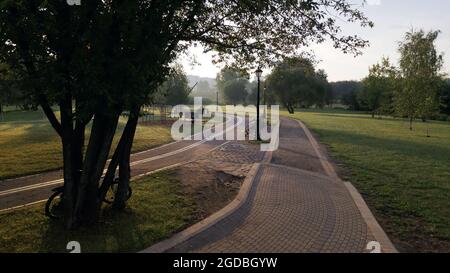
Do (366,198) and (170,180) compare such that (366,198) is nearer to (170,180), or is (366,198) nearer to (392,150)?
(170,180)

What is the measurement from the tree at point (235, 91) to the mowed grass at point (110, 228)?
89541mm

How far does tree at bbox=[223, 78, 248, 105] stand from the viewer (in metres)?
96.6

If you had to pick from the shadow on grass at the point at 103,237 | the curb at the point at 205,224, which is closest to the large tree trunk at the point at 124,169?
the shadow on grass at the point at 103,237

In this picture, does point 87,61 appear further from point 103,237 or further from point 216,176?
point 216,176

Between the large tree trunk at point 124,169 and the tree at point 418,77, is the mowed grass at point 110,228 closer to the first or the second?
the large tree trunk at point 124,169

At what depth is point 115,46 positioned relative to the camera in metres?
5.64

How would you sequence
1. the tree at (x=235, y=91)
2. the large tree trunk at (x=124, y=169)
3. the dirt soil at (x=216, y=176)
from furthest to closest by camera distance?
the tree at (x=235, y=91), the dirt soil at (x=216, y=176), the large tree trunk at (x=124, y=169)

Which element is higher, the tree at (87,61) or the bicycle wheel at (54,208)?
the tree at (87,61)

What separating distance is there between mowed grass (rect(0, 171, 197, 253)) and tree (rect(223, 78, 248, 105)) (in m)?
89.5

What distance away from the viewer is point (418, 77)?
30.8 m

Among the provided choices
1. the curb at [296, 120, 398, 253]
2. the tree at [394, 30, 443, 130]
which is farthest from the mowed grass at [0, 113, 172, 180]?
the tree at [394, 30, 443, 130]

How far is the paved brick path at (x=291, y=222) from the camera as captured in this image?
593cm

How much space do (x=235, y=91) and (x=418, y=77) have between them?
68.6m
